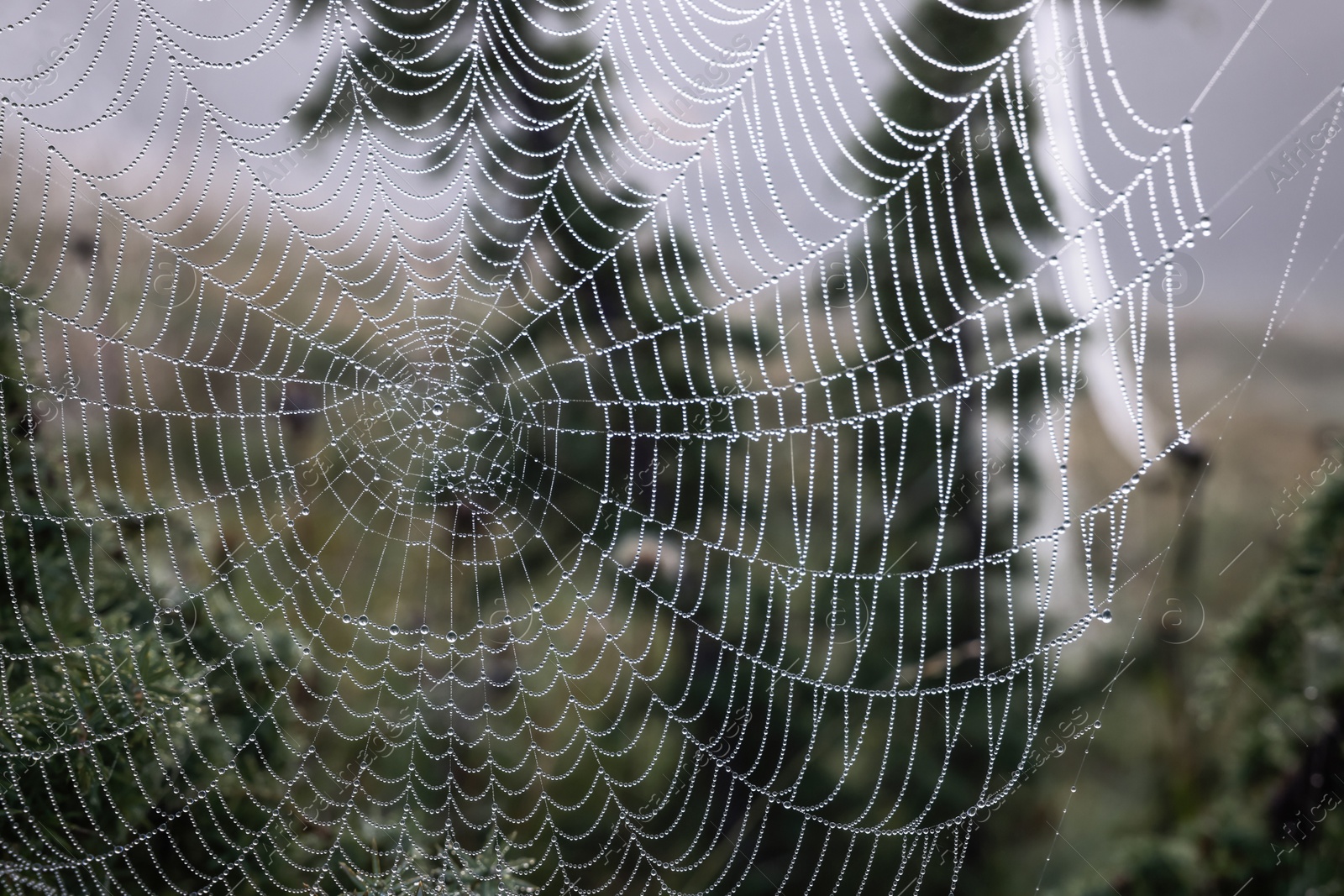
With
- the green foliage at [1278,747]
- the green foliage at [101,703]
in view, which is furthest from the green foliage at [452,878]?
the green foliage at [1278,747]

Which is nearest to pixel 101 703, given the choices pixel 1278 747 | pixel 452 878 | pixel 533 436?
pixel 452 878

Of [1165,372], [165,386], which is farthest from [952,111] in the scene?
[165,386]

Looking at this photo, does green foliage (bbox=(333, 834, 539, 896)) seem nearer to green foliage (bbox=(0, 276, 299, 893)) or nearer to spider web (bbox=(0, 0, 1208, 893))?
spider web (bbox=(0, 0, 1208, 893))

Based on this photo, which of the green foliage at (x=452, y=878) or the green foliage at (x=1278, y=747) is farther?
the green foliage at (x=1278, y=747)

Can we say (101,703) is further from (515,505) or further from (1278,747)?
(1278,747)

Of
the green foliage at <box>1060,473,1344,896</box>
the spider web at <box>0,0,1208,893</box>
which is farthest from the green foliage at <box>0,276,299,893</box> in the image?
the green foliage at <box>1060,473,1344,896</box>

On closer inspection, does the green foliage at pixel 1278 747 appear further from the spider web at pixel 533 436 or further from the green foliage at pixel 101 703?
the green foliage at pixel 101 703

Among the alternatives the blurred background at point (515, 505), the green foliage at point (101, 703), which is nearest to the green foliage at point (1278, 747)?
the blurred background at point (515, 505)

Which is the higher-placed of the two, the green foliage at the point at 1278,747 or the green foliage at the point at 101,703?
the green foliage at the point at 1278,747
